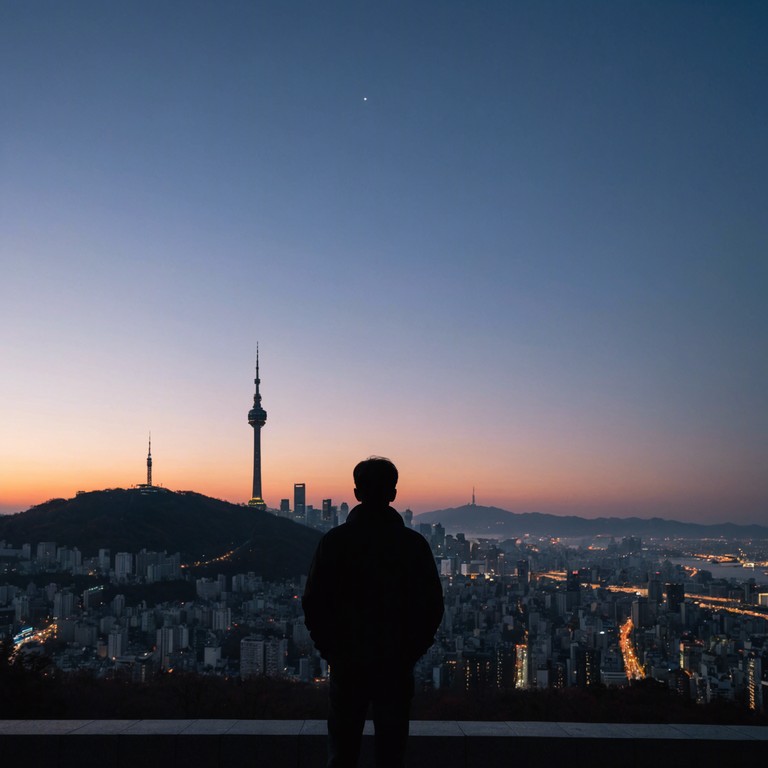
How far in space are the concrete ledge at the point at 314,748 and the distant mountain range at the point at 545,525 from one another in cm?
11435

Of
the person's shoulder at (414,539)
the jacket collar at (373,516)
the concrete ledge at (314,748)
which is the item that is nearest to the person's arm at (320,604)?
the jacket collar at (373,516)

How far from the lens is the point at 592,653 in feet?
62.4

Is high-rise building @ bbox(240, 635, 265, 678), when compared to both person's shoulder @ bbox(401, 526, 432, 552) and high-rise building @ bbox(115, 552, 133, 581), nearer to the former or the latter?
person's shoulder @ bbox(401, 526, 432, 552)

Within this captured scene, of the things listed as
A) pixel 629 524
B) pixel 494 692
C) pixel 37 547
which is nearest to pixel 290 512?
pixel 629 524

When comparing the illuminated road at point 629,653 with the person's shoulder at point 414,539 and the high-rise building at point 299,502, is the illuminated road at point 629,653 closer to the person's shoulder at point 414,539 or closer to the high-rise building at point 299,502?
the person's shoulder at point 414,539

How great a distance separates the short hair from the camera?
→ 7.67ft

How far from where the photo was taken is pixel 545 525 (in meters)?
129

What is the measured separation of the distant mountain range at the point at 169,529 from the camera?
5688 cm

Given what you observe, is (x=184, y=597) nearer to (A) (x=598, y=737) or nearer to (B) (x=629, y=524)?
(A) (x=598, y=737)

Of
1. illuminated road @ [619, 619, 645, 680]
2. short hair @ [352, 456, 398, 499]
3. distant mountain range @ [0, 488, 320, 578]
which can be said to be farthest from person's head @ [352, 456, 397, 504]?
distant mountain range @ [0, 488, 320, 578]

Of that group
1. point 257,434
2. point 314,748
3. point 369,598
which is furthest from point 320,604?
point 257,434

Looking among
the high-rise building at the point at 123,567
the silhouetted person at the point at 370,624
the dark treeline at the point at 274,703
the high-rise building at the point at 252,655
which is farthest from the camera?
the high-rise building at the point at 123,567

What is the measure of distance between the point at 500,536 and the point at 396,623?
418ft

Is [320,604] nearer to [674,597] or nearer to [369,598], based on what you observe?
[369,598]
